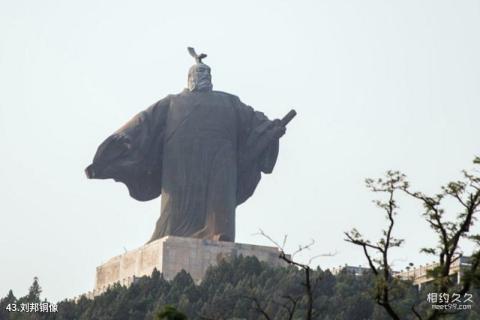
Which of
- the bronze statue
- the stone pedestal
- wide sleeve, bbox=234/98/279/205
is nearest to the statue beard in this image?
the bronze statue

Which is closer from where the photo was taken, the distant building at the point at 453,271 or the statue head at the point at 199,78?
the distant building at the point at 453,271

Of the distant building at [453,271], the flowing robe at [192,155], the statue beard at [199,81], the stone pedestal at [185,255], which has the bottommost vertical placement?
the distant building at [453,271]

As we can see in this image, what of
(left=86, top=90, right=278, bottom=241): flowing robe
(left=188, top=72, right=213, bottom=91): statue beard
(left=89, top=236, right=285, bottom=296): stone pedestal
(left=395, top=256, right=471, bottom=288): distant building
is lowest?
(left=395, top=256, right=471, bottom=288): distant building

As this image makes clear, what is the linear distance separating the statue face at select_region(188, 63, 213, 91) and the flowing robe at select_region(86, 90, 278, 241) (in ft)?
0.78

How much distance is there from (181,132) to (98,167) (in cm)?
328

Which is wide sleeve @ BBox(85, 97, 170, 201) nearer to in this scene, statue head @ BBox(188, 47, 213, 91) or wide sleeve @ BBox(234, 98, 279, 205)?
statue head @ BBox(188, 47, 213, 91)

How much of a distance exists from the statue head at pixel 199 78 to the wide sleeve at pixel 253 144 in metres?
1.37

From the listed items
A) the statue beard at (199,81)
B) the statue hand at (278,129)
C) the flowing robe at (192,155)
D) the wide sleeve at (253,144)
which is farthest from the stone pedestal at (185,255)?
the statue beard at (199,81)

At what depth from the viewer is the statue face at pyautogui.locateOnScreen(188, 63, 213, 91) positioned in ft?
186

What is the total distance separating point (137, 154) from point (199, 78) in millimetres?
3613

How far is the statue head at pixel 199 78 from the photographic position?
56.7 metres

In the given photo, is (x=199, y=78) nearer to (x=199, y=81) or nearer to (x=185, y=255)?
(x=199, y=81)

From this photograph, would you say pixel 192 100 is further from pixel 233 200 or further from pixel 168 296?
pixel 168 296

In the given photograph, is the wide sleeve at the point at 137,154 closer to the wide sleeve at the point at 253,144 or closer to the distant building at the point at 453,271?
the wide sleeve at the point at 253,144
